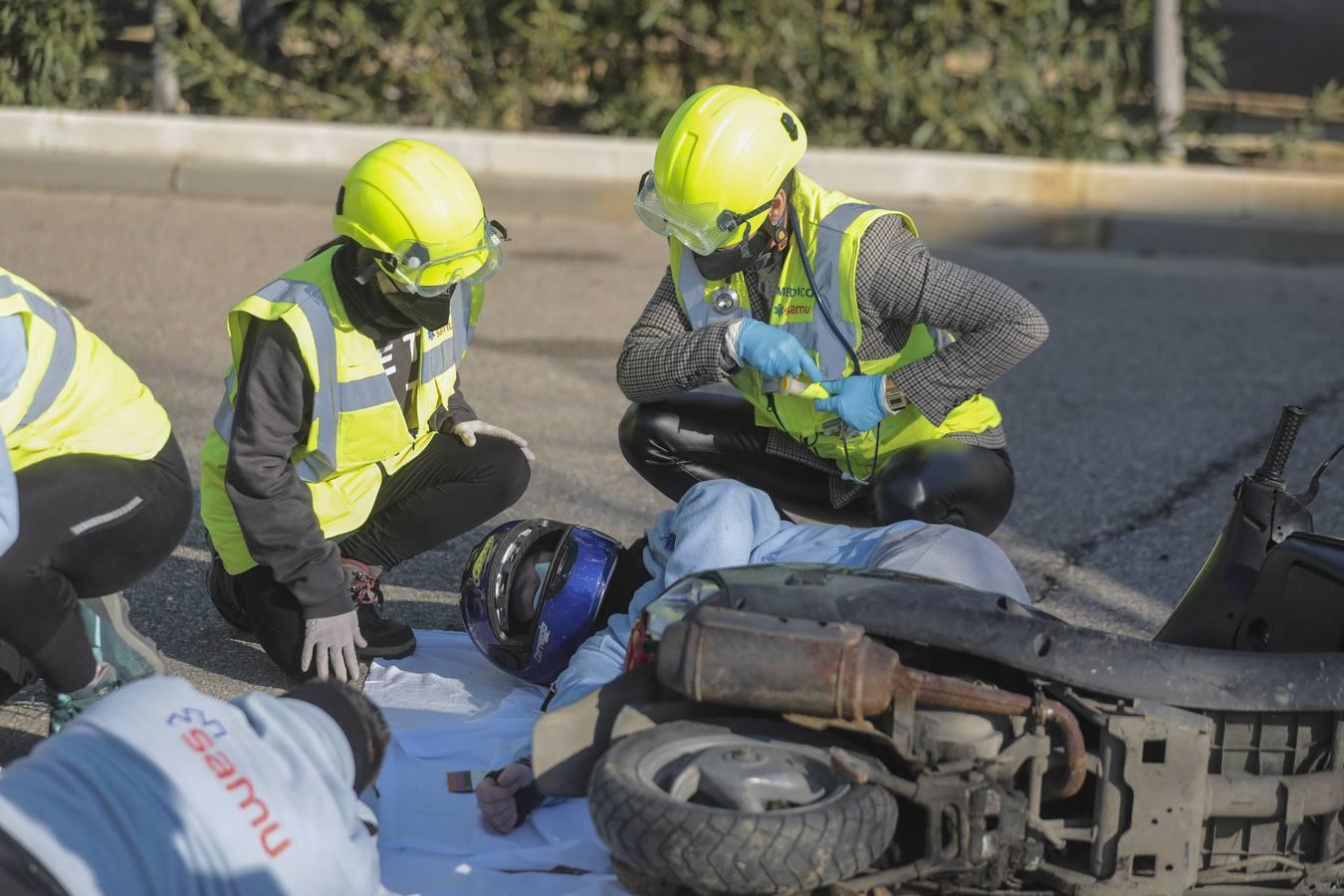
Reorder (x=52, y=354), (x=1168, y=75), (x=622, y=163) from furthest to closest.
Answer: (x=1168, y=75), (x=622, y=163), (x=52, y=354)

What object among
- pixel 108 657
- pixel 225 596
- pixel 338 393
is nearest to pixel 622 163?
pixel 225 596

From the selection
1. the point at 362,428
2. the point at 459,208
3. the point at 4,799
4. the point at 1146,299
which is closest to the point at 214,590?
the point at 362,428

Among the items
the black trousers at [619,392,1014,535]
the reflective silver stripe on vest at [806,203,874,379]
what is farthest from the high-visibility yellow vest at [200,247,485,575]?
the reflective silver stripe on vest at [806,203,874,379]

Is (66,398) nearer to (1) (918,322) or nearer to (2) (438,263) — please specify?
(2) (438,263)

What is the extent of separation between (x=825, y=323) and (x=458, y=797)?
154 centimetres

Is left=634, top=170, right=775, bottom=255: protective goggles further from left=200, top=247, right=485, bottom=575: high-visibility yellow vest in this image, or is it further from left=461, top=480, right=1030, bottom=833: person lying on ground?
left=461, top=480, right=1030, bottom=833: person lying on ground

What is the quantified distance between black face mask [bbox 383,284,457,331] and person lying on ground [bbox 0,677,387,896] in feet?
4.60

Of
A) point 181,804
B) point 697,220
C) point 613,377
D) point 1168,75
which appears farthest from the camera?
point 1168,75

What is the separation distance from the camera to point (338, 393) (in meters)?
3.69

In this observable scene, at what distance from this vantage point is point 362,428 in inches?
150

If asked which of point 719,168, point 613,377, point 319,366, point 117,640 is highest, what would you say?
point 719,168

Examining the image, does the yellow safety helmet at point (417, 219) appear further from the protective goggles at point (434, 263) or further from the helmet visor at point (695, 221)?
the helmet visor at point (695, 221)

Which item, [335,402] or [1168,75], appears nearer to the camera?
[335,402]

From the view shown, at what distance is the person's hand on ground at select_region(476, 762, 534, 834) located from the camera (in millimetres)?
3158
